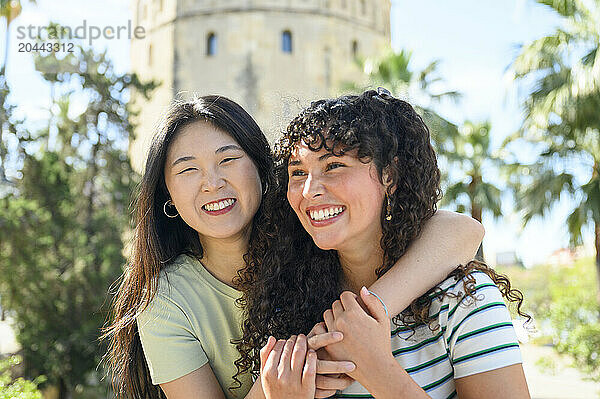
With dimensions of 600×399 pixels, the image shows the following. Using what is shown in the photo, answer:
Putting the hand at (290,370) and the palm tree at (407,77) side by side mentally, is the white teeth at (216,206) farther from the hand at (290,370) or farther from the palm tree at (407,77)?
the palm tree at (407,77)

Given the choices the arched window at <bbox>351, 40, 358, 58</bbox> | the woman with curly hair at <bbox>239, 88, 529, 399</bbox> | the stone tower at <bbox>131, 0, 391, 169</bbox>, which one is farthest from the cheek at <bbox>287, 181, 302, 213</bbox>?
the arched window at <bbox>351, 40, 358, 58</bbox>

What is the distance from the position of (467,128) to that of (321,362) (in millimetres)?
17576

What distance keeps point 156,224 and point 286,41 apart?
20249 mm

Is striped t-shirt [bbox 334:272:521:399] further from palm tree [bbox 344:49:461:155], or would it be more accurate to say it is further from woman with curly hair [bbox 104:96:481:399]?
palm tree [bbox 344:49:461:155]

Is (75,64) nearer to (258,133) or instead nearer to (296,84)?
(296,84)

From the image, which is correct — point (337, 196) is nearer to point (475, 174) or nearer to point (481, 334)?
point (481, 334)

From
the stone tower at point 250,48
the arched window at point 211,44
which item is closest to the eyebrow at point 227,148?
the stone tower at point 250,48

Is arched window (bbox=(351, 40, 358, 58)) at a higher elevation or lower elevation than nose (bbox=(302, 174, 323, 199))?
higher

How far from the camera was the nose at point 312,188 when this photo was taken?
Answer: 6.51 feet

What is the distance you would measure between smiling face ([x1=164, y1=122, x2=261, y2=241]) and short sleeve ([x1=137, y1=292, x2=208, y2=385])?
330mm

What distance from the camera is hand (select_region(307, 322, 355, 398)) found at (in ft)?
5.96

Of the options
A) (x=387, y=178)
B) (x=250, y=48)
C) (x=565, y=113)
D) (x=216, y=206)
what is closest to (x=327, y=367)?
(x=387, y=178)

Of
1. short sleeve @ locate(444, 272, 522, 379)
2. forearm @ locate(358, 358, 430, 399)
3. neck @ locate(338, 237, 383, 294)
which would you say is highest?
neck @ locate(338, 237, 383, 294)

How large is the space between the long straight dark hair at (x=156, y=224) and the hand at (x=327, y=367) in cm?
62
